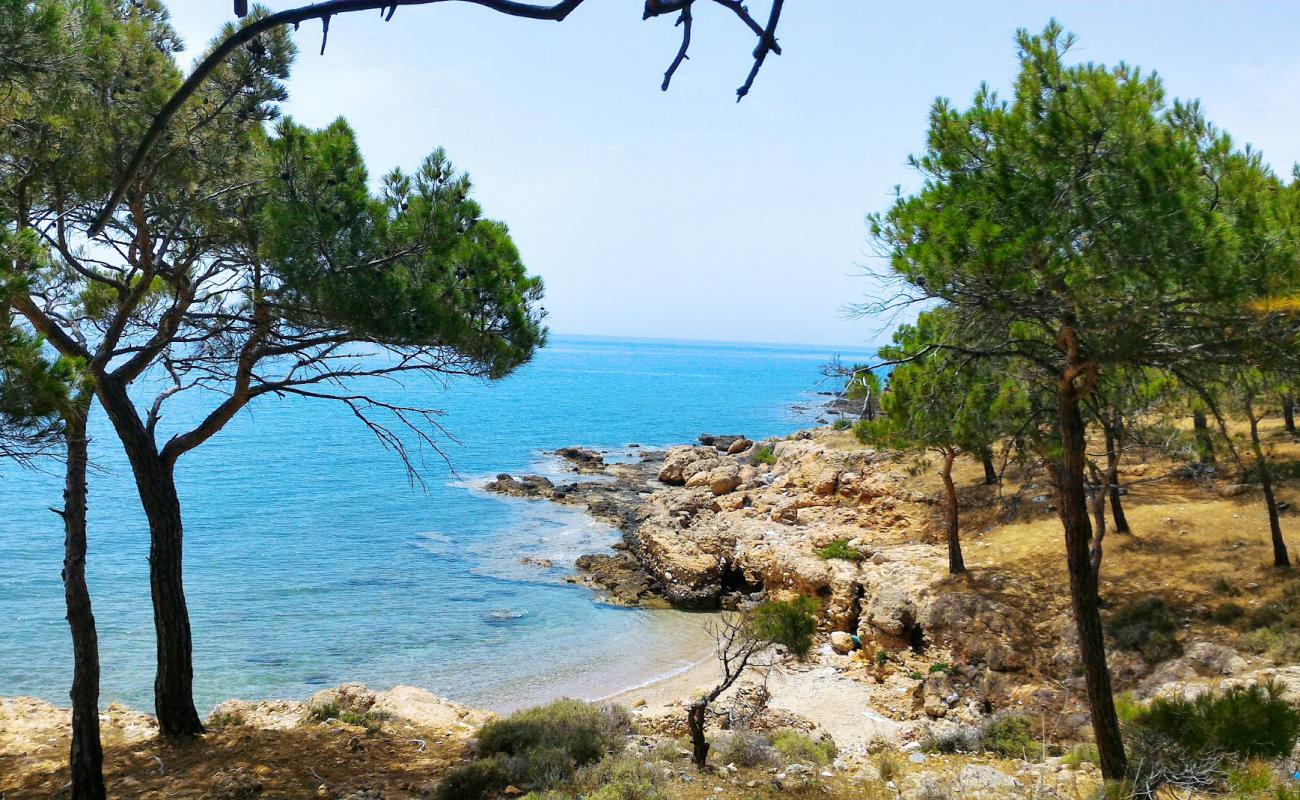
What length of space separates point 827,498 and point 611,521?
930 centimetres

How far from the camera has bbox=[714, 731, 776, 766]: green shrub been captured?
30.2 feet

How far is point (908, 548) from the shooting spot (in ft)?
62.0

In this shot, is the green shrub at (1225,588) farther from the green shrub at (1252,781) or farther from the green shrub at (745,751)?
the green shrub at (745,751)

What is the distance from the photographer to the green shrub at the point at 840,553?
18.6m

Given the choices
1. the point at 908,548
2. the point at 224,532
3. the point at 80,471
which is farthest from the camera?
the point at 224,532

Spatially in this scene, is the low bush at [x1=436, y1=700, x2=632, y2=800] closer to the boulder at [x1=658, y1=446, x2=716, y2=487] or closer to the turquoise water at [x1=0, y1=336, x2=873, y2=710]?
the turquoise water at [x1=0, y1=336, x2=873, y2=710]

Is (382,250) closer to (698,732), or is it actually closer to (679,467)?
(698,732)

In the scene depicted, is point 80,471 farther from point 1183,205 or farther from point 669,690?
point 669,690

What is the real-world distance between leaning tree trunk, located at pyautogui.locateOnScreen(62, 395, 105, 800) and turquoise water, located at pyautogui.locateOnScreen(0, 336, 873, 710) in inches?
69.6

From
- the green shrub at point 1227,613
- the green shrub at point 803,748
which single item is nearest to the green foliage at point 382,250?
the green shrub at point 803,748

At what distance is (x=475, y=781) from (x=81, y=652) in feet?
12.3

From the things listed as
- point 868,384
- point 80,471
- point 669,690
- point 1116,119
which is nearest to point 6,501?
point 669,690

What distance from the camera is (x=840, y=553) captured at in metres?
18.7

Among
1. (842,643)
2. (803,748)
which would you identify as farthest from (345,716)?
(842,643)
